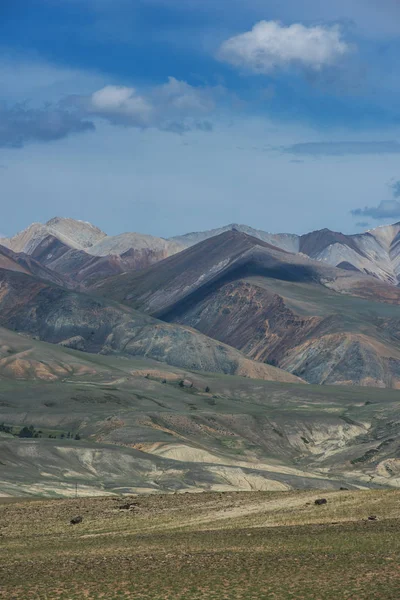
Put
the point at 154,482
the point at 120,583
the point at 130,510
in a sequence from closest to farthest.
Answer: the point at 120,583 → the point at 130,510 → the point at 154,482

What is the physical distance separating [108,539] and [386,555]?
60.3 feet

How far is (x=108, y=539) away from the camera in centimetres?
5506

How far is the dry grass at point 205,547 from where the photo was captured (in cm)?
3597

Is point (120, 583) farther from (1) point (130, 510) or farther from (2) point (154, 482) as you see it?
(2) point (154, 482)

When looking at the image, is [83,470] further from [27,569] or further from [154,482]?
[27,569]

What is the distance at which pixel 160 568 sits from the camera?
134 ft

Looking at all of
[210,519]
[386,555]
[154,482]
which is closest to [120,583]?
[386,555]

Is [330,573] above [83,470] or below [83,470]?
above

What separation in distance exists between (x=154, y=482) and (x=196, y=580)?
107 metres

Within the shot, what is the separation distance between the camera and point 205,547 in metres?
48.6

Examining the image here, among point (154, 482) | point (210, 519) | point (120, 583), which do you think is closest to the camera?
point (120, 583)

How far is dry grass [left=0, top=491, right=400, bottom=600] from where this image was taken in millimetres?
35969

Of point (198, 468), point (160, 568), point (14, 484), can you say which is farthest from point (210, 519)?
point (198, 468)

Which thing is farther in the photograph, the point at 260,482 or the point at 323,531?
the point at 260,482
